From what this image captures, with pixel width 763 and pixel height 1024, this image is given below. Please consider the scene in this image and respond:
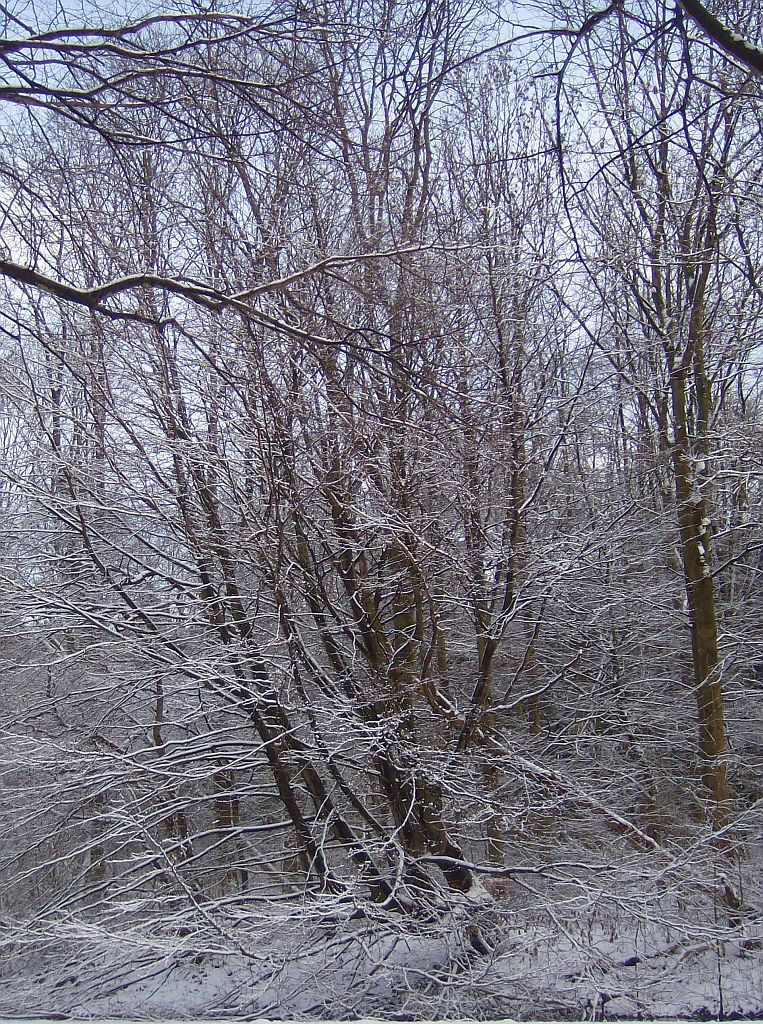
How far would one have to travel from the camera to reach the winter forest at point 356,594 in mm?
5012

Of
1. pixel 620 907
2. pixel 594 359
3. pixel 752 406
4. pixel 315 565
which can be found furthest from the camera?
pixel 752 406

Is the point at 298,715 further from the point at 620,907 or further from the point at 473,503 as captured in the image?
the point at 620,907

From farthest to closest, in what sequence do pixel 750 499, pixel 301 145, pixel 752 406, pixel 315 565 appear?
pixel 752 406
pixel 750 499
pixel 315 565
pixel 301 145

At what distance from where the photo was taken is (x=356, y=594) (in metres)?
5.95

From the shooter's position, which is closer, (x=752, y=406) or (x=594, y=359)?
(x=594, y=359)

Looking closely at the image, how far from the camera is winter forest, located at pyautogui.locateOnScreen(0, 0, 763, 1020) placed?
5012 mm

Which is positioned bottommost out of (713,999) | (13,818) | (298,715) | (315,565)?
(713,999)

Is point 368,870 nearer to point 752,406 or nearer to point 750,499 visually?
point 750,499

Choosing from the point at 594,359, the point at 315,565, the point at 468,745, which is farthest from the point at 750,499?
the point at 315,565

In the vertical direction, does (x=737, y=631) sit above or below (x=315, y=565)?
below

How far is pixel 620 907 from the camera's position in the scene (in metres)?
5.04

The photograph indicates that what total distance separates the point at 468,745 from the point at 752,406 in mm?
5350

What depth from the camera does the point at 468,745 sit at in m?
5.79

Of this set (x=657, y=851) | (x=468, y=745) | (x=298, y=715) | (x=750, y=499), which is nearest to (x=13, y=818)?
(x=298, y=715)
